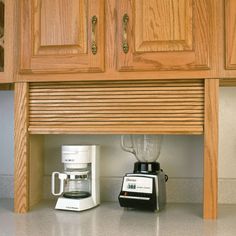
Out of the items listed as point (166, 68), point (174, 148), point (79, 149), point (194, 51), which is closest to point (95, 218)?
point (79, 149)

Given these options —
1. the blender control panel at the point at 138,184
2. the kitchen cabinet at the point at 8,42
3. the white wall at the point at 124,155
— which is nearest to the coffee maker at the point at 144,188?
the blender control panel at the point at 138,184

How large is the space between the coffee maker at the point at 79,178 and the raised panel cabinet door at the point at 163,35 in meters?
0.44

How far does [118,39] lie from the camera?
59.5 inches

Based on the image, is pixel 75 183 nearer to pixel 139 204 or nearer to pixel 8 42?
pixel 139 204

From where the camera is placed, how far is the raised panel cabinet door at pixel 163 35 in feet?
4.78

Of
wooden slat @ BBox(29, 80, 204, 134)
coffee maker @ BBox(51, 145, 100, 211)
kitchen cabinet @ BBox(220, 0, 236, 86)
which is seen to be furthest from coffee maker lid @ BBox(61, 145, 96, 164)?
kitchen cabinet @ BBox(220, 0, 236, 86)

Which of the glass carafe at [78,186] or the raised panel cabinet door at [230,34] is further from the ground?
the raised panel cabinet door at [230,34]

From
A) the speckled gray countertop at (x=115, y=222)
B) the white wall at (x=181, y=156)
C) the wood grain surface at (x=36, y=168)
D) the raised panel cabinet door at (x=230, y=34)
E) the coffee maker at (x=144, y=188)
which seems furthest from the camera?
the white wall at (x=181, y=156)

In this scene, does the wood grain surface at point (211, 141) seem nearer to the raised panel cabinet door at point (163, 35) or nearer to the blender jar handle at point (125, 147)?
the raised panel cabinet door at point (163, 35)

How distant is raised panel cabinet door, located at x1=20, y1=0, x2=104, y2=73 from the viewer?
1516 millimetres

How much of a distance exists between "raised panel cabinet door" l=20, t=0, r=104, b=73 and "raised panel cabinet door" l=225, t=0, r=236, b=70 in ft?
1.65

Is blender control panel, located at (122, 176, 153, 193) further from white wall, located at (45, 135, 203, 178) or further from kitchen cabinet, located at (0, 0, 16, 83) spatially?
kitchen cabinet, located at (0, 0, 16, 83)

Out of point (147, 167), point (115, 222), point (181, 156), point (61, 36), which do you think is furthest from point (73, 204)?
point (61, 36)

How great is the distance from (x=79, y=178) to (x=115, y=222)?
1.02ft
